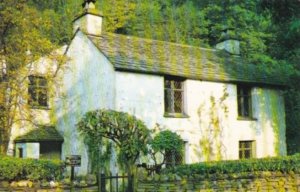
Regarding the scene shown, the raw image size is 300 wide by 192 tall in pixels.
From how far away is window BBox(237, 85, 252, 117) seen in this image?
24.8 metres

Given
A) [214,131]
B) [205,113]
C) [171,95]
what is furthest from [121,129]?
[214,131]

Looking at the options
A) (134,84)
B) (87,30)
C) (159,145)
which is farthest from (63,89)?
(159,145)

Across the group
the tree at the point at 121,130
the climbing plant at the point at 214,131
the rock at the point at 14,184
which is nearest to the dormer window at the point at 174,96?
the climbing plant at the point at 214,131

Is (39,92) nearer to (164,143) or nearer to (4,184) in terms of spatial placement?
(164,143)

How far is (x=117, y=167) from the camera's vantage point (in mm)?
19734

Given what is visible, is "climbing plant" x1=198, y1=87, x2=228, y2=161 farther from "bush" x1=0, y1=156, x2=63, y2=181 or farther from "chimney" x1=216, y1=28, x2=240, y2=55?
"bush" x1=0, y1=156, x2=63, y2=181

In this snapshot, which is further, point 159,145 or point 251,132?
point 251,132

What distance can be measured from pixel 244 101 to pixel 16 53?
42.3 ft

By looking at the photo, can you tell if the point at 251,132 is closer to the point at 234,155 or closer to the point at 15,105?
the point at 234,155

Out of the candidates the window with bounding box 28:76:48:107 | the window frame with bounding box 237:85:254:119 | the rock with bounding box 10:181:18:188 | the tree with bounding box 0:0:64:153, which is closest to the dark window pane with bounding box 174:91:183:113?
the window frame with bounding box 237:85:254:119

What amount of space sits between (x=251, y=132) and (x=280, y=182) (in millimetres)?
9290

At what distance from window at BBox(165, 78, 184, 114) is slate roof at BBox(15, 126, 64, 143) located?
6173 millimetres

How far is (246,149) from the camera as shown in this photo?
79.6 ft

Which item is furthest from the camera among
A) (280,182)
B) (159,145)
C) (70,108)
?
(70,108)
